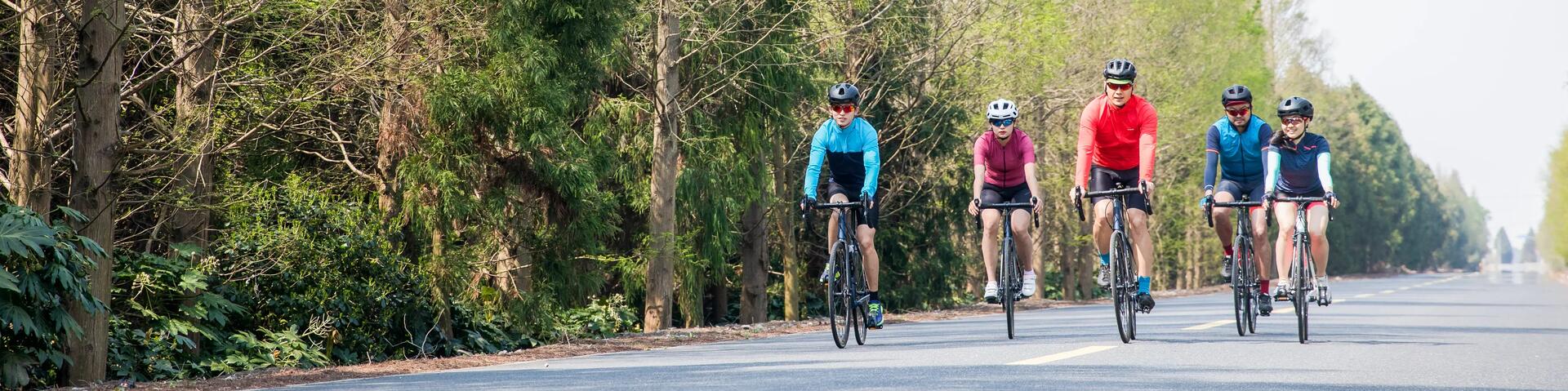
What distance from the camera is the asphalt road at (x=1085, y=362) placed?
28.7 ft

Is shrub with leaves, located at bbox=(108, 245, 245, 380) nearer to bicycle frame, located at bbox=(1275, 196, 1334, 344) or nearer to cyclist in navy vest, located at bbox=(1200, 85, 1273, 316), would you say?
cyclist in navy vest, located at bbox=(1200, 85, 1273, 316)

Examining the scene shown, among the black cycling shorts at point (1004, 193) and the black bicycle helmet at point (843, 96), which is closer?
the black bicycle helmet at point (843, 96)

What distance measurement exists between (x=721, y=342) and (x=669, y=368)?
4.23 meters

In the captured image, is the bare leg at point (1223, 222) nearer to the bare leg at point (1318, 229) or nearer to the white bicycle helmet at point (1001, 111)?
the bare leg at point (1318, 229)

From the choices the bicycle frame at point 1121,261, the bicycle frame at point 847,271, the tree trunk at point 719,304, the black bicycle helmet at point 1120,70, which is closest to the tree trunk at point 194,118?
the bicycle frame at point 847,271

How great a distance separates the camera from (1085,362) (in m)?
9.97

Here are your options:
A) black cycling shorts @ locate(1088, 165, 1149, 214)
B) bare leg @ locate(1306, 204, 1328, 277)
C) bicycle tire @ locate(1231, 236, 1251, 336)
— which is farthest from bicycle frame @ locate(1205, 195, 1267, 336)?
black cycling shorts @ locate(1088, 165, 1149, 214)

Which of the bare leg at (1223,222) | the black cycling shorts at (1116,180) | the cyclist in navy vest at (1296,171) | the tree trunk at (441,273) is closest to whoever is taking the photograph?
the black cycling shorts at (1116,180)

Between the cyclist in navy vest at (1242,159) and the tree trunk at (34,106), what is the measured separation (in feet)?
28.9

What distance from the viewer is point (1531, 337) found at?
44.8 ft

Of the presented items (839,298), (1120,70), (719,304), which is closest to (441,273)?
(839,298)

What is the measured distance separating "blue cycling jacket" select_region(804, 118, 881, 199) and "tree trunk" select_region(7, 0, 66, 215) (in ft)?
19.0

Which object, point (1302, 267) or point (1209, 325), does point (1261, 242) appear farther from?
point (1209, 325)

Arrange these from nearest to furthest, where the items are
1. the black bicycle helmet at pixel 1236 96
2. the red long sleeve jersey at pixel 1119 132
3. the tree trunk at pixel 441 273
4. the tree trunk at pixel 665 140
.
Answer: the red long sleeve jersey at pixel 1119 132, the black bicycle helmet at pixel 1236 96, the tree trunk at pixel 441 273, the tree trunk at pixel 665 140
